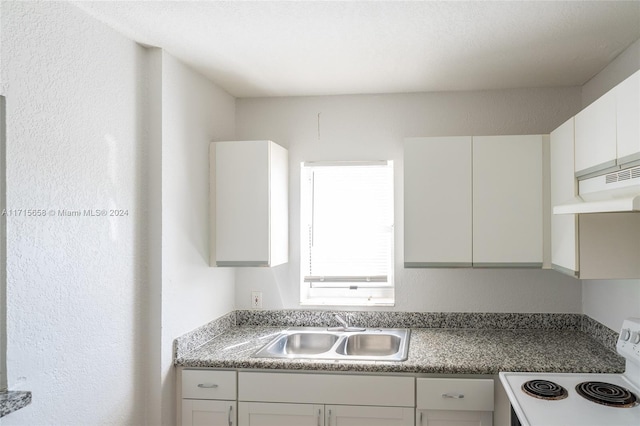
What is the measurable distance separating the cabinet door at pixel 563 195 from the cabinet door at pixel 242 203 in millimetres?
1562

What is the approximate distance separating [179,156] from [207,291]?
829mm

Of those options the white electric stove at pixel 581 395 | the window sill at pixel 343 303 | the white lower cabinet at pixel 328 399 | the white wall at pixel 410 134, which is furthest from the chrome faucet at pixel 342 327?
the white electric stove at pixel 581 395

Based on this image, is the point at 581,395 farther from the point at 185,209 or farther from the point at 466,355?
the point at 185,209

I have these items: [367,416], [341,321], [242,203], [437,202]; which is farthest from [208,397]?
[437,202]

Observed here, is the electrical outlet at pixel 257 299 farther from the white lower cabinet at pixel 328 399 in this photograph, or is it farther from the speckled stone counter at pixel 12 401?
the speckled stone counter at pixel 12 401

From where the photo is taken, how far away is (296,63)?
2.71 m

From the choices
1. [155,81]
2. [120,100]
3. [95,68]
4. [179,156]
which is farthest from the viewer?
[179,156]

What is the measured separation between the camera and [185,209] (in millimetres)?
2729

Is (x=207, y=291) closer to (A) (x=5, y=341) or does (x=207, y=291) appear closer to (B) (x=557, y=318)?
(A) (x=5, y=341)

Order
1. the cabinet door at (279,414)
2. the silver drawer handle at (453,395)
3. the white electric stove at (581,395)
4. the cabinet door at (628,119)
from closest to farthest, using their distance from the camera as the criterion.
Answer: the cabinet door at (628,119) < the white electric stove at (581,395) < the silver drawer handle at (453,395) < the cabinet door at (279,414)

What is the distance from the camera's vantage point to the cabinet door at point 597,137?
190 cm

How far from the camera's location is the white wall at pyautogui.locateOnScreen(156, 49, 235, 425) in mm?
2527

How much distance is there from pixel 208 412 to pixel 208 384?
→ 0.16m

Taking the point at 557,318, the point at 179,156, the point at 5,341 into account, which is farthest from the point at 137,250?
the point at 557,318
